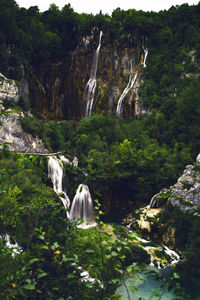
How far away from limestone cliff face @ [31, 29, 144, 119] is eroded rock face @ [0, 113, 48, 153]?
9815 millimetres

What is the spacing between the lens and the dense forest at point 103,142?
492cm

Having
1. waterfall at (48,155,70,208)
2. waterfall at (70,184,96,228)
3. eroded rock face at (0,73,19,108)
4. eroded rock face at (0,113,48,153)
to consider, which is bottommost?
waterfall at (70,184,96,228)

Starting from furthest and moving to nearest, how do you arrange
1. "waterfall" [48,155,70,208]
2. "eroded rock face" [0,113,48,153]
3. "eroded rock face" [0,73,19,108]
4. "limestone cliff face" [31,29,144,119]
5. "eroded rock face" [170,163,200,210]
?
"limestone cliff face" [31,29,144,119]
"eroded rock face" [0,73,19,108]
"eroded rock face" [0,113,48,153]
"waterfall" [48,155,70,208]
"eroded rock face" [170,163,200,210]

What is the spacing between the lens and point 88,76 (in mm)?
32875

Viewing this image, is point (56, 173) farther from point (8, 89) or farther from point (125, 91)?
point (125, 91)

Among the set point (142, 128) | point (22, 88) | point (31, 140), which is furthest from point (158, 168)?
point (22, 88)

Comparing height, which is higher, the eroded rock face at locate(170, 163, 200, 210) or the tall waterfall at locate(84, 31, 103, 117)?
the tall waterfall at locate(84, 31, 103, 117)

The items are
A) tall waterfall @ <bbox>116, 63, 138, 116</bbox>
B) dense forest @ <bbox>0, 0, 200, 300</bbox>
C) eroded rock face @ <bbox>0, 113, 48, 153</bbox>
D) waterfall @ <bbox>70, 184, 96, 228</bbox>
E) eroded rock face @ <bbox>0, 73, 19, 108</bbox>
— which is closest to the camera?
dense forest @ <bbox>0, 0, 200, 300</bbox>

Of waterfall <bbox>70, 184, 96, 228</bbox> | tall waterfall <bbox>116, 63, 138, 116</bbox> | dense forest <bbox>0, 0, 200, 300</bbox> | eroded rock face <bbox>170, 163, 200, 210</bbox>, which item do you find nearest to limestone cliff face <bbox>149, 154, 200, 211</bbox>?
eroded rock face <bbox>170, 163, 200, 210</bbox>

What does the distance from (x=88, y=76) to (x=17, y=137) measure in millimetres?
15348

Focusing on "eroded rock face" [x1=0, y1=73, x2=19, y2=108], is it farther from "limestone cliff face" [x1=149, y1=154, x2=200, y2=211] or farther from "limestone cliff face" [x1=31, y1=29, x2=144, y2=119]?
"limestone cliff face" [x1=149, y1=154, x2=200, y2=211]

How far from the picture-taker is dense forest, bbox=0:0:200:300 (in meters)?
4.92

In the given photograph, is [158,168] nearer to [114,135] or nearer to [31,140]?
[114,135]

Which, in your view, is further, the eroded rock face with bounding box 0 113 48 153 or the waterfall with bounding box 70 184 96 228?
the eroded rock face with bounding box 0 113 48 153
